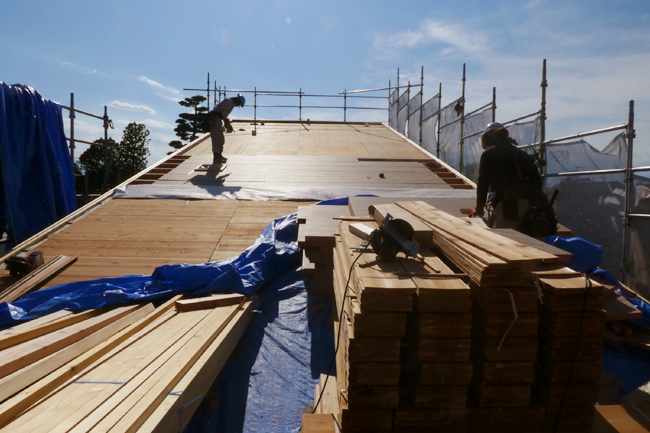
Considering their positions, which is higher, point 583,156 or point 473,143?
point 473,143

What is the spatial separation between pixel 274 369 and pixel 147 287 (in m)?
1.68

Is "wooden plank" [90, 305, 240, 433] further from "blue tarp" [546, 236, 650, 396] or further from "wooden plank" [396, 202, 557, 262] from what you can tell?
"blue tarp" [546, 236, 650, 396]

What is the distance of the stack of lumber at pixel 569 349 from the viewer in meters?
1.95

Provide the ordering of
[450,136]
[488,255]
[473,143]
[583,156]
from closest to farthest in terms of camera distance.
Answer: [488,255] < [583,156] < [473,143] < [450,136]

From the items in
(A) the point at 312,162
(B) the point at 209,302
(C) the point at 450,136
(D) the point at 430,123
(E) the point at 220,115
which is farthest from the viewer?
(D) the point at 430,123

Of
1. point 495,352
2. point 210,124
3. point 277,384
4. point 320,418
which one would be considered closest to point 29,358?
point 277,384

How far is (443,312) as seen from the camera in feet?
6.30

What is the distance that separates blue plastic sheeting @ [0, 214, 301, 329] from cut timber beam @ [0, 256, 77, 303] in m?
0.23

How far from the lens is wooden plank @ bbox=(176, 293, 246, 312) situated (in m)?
3.69

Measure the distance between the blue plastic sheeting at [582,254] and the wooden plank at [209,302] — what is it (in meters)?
3.04

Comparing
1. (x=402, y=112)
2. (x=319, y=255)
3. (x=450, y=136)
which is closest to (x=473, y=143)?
(x=450, y=136)

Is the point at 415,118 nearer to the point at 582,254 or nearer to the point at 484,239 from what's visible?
the point at 582,254

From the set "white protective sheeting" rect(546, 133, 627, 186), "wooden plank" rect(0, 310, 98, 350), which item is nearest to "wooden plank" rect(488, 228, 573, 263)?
"wooden plank" rect(0, 310, 98, 350)

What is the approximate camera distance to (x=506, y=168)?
426cm
